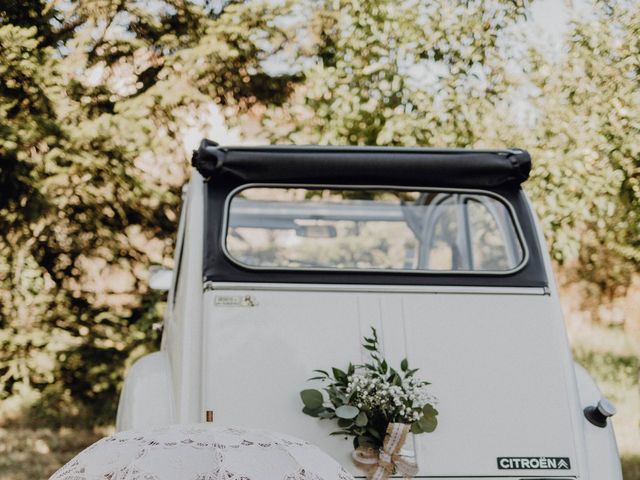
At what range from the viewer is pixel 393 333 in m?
4.06

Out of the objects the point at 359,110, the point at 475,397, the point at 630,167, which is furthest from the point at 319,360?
the point at 359,110

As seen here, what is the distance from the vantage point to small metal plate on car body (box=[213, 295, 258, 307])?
4.00 meters

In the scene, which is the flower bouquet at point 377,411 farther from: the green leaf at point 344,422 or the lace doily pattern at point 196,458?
the lace doily pattern at point 196,458

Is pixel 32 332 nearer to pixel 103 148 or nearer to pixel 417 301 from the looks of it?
pixel 103 148

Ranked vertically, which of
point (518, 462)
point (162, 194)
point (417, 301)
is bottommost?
point (518, 462)

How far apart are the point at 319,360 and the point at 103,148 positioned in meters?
4.64

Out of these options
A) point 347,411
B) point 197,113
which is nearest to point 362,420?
point 347,411

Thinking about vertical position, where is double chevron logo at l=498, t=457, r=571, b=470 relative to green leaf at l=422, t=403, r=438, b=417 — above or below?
below

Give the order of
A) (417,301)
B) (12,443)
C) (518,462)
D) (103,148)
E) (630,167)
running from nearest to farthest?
(518,462), (417,301), (630,167), (103,148), (12,443)

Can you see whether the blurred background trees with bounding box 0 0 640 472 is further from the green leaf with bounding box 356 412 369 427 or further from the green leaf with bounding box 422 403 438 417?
the green leaf with bounding box 356 412 369 427

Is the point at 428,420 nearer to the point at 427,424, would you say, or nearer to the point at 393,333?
the point at 427,424

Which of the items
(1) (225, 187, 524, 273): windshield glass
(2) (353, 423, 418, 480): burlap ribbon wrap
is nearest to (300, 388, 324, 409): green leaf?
(2) (353, 423, 418, 480): burlap ribbon wrap

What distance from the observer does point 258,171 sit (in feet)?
14.2

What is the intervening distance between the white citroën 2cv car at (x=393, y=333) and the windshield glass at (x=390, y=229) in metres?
0.46
